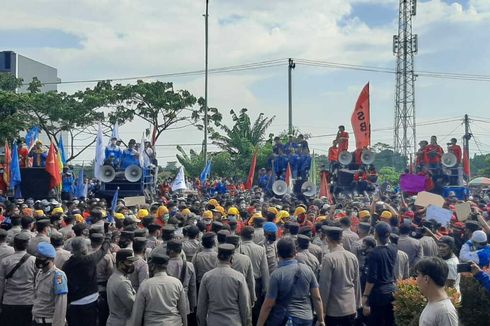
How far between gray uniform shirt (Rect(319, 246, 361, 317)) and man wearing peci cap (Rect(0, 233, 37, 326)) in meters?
3.63

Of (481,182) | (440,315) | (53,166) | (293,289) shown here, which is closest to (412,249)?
(293,289)

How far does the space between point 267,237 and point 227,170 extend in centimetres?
3205

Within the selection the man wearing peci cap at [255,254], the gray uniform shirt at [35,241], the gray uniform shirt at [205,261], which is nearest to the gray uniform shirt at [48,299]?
the gray uniform shirt at [35,241]

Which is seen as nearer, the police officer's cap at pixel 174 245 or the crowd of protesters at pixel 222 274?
the crowd of protesters at pixel 222 274

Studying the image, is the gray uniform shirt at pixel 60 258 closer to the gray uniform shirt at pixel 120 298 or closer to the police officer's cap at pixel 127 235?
the police officer's cap at pixel 127 235

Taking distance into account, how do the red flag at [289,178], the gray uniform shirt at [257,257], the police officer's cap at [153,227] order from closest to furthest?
1. the gray uniform shirt at [257,257]
2. the police officer's cap at [153,227]
3. the red flag at [289,178]

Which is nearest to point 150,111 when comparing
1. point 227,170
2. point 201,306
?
point 227,170

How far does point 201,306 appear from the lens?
23.1 feet

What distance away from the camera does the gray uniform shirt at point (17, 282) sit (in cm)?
799

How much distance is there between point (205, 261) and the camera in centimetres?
857

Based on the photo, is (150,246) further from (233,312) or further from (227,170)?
(227,170)

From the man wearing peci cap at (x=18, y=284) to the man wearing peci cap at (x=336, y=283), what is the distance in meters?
3.63

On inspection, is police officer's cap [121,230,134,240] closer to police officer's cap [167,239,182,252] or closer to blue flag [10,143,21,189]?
police officer's cap [167,239,182,252]

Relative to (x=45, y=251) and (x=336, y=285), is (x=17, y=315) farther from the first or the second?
(x=336, y=285)
